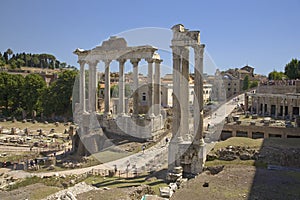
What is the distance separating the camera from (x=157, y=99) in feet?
95.2

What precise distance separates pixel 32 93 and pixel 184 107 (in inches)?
1611

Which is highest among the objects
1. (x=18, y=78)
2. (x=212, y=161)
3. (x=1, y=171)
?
(x=18, y=78)

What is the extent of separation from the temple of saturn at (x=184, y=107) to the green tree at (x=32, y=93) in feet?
129

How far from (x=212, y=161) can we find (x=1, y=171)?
1589 centimetres

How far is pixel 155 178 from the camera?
17375mm

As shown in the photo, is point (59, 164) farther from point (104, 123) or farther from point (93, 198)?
point (93, 198)

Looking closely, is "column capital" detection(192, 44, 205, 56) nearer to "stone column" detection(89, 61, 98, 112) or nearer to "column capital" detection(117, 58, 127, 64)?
"column capital" detection(117, 58, 127, 64)

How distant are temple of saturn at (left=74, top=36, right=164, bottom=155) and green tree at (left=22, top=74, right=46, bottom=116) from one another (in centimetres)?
2192

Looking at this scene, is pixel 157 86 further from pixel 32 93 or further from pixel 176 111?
pixel 32 93

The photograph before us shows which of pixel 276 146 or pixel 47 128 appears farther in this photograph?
pixel 47 128

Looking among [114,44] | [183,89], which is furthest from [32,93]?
[183,89]

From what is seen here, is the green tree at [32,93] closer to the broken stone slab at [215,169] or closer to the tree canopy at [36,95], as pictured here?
the tree canopy at [36,95]

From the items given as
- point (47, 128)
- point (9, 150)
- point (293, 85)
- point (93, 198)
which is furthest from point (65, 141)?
point (293, 85)

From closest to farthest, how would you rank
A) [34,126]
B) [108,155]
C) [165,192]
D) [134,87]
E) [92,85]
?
[165,192] < [108,155] < [134,87] < [92,85] < [34,126]
